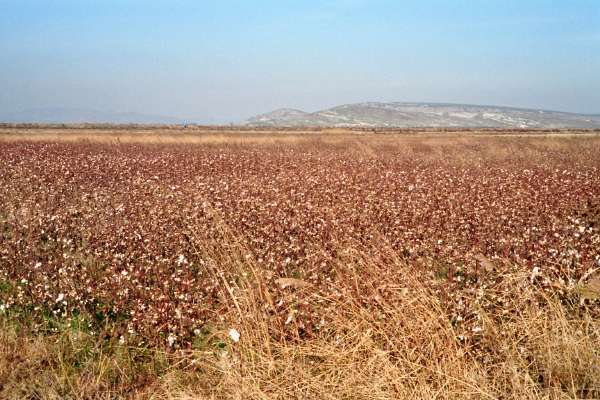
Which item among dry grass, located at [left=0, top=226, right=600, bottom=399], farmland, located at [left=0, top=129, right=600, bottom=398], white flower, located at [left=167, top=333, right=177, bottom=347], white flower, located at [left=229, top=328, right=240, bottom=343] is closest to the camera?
dry grass, located at [left=0, top=226, right=600, bottom=399]

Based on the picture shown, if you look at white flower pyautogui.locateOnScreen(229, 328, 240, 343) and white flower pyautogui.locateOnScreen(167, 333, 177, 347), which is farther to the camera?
white flower pyautogui.locateOnScreen(167, 333, 177, 347)

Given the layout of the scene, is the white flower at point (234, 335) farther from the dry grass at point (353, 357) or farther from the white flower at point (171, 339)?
the white flower at point (171, 339)

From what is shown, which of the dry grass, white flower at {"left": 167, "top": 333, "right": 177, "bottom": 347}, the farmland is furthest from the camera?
white flower at {"left": 167, "top": 333, "right": 177, "bottom": 347}

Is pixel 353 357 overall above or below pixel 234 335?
below

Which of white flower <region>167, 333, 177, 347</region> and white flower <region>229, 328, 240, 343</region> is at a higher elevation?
white flower <region>229, 328, 240, 343</region>

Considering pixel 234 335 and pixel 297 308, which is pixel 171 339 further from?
pixel 297 308

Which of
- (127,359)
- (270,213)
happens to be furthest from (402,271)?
(270,213)

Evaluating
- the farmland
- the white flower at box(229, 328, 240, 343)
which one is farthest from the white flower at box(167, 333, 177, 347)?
the white flower at box(229, 328, 240, 343)

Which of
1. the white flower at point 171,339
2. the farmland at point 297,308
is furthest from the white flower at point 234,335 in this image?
the white flower at point 171,339

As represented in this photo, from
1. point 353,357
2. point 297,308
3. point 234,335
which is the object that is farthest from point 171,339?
point 353,357

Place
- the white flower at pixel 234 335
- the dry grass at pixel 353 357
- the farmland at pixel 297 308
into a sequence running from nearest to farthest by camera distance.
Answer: the dry grass at pixel 353 357, the farmland at pixel 297 308, the white flower at pixel 234 335

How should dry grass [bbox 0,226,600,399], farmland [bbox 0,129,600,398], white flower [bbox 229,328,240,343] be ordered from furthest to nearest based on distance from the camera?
white flower [bbox 229,328,240,343], farmland [bbox 0,129,600,398], dry grass [bbox 0,226,600,399]

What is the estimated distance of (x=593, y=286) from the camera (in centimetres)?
514

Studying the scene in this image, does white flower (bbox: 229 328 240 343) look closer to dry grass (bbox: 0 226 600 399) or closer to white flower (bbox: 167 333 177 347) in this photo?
dry grass (bbox: 0 226 600 399)
